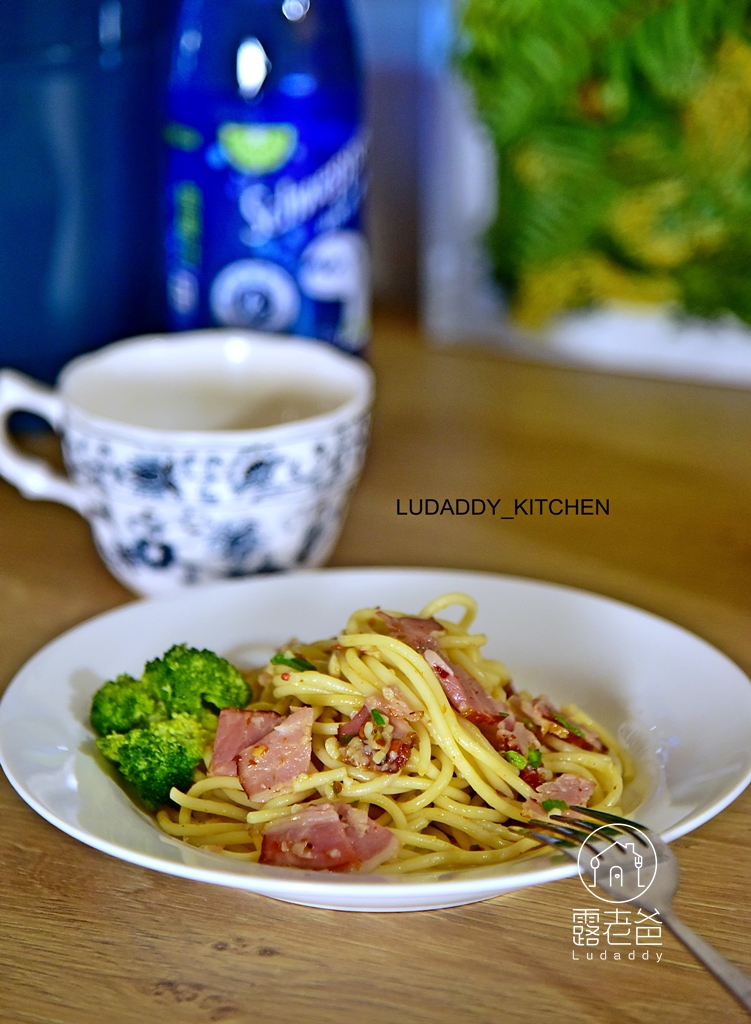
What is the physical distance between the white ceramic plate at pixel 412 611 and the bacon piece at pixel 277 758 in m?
0.07

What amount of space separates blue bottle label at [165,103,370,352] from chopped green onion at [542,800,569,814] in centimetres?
68

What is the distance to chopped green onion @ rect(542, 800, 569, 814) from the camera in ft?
2.11

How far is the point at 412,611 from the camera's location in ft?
2.82

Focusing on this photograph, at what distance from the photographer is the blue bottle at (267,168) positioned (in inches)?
44.6

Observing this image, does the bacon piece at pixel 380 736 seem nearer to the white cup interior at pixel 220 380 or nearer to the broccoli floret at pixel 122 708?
the broccoli floret at pixel 122 708

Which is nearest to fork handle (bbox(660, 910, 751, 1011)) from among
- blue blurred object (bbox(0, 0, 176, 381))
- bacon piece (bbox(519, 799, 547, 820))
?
bacon piece (bbox(519, 799, 547, 820))

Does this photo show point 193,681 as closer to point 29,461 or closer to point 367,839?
point 367,839

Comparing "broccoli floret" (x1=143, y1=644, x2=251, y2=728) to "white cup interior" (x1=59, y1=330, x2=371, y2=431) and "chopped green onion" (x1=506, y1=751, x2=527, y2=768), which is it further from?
"white cup interior" (x1=59, y1=330, x2=371, y2=431)

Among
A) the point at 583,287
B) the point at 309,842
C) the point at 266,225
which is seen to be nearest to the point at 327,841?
the point at 309,842

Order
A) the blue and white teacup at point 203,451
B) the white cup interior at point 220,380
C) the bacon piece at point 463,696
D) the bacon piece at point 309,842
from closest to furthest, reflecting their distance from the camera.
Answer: the bacon piece at point 309,842
the bacon piece at point 463,696
the blue and white teacup at point 203,451
the white cup interior at point 220,380

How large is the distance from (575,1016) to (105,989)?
0.24 meters

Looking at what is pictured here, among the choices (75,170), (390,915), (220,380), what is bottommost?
(390,915)

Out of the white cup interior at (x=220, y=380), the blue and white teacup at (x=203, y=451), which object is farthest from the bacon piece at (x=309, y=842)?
the white cup interior at (x=220, y=380)

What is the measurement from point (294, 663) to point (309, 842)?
0.14m
